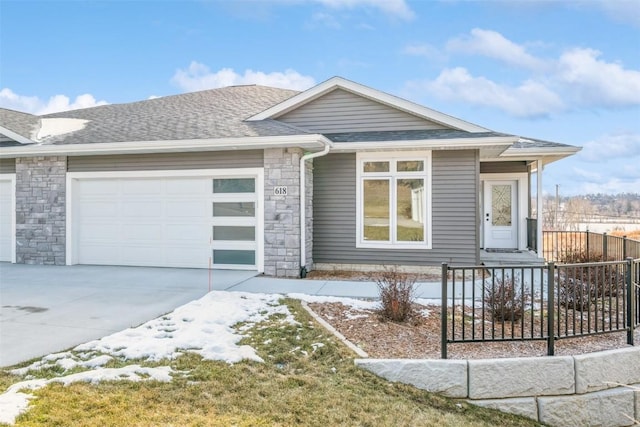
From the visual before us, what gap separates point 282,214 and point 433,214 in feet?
10.7

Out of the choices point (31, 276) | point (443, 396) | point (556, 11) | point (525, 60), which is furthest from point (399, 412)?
point (525, 60)

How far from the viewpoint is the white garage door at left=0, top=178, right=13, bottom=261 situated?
10.1 meters

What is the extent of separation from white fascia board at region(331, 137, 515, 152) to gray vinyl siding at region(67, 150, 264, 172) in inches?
76.1

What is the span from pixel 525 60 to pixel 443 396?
19.8 m

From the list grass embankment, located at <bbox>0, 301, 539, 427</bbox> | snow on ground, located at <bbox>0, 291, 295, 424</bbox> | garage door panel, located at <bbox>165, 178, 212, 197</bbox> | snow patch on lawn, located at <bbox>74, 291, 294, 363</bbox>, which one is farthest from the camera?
garage door panel, located at <bbox>165, 178, 212, 197</bbox>

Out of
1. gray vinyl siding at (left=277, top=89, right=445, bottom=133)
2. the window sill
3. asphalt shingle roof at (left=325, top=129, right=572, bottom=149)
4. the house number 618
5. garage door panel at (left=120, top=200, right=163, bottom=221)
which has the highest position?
gray vinyl siding at (left=277, top=89, right=445, bottom=133)

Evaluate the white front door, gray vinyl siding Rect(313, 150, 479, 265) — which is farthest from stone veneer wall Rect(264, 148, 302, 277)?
the white front door

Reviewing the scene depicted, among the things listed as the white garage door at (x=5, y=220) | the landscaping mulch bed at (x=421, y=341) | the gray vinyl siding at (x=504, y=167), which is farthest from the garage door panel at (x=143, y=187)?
the gray vinyl siding at (x=504, y=167)

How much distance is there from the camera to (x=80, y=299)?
6.24 metres

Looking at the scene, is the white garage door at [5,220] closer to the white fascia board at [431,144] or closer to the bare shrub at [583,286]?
the white fascia board at [431,144]

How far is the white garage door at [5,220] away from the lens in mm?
10109

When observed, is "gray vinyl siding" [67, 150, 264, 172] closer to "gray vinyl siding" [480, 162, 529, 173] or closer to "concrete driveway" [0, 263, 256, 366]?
"concrete driveway" [0, 263, 256, 366]

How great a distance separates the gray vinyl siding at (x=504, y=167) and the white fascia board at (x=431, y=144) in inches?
147

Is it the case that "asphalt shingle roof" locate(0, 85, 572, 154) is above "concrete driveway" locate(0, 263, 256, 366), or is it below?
above
